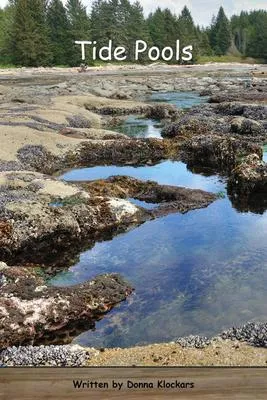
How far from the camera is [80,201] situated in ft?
73.0

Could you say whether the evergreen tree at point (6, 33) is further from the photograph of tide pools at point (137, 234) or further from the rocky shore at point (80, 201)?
the photograph of tide pools at point (137, 234)

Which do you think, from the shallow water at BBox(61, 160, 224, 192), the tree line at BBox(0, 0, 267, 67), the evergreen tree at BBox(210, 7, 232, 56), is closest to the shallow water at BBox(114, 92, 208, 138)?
the shallow water at BBox(61, 160, 224, 192)

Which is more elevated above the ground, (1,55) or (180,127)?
(1,55)

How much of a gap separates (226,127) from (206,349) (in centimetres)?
3393

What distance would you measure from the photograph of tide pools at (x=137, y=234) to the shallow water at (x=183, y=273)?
0.19 feet

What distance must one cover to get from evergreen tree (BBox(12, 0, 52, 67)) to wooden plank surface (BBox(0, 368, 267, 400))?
35021 millimetres

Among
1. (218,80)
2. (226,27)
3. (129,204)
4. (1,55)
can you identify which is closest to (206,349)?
(226,27)

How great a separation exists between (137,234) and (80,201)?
3241 millimetres

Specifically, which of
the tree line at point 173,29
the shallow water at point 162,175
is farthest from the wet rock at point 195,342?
the shallow water at point 162,175

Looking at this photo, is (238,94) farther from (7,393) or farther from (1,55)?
(7,393)

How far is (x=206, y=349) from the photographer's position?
11.4m

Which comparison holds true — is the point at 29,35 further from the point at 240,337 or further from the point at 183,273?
the point at 240,337

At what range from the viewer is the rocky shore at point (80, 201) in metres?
12.5

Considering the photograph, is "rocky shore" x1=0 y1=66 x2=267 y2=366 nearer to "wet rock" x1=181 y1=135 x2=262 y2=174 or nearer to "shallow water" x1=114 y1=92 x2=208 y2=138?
"wet rock" x1=181 y1=135 x2=262 y2=174
